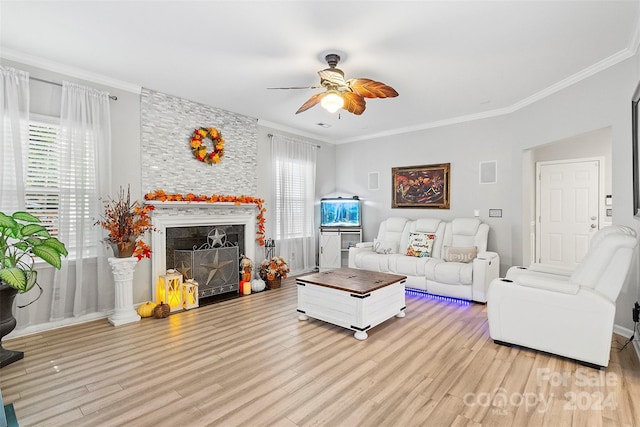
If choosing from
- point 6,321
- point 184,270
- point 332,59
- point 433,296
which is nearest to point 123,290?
point 184,270

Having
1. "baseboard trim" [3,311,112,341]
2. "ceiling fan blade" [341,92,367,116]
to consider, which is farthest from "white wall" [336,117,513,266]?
"baseboard trim" [3,311,112,341]

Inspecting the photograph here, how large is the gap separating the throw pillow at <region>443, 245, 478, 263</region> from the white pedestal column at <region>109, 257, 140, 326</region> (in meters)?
4.17

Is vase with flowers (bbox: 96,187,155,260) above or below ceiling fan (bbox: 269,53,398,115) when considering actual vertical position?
below

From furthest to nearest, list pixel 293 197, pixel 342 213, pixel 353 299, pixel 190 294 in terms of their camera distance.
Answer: pixel 342 213, pixel 293 197, pixel 190 294, pixel 353 299

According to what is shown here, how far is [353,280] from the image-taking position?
3.65m

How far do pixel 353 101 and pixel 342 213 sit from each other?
3213 millimetres

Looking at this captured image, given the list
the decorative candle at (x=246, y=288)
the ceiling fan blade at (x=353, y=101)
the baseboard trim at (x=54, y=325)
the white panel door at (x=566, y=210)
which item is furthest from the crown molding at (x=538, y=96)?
the baseboard trim at (x=54, y=325)

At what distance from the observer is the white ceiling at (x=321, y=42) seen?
2428 millimetres

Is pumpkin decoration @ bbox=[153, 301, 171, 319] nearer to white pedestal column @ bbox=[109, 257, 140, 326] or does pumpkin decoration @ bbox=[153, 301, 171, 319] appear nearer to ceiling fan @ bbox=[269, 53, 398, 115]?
white pedestal column @ bbox=[109, 257, 140, 326]

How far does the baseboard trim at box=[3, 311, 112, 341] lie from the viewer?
3.17 meters

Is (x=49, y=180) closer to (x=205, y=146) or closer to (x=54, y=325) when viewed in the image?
(x=54, y=325)

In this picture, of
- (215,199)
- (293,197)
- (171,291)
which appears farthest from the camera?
(293,197)

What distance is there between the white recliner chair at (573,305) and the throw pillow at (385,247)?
2440mm

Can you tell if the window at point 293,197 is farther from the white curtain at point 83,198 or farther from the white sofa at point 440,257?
the white curtain at point 83,198
